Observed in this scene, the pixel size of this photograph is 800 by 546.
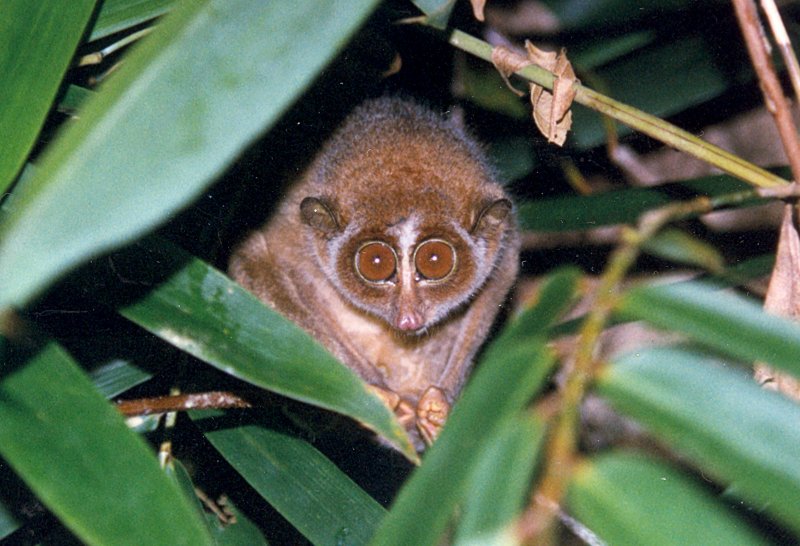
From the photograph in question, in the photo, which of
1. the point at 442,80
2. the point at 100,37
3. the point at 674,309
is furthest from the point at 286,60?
the point at 442,80

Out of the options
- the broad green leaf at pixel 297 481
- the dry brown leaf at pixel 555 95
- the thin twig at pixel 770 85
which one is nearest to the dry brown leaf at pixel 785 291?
the thin twig at pixel 770 85

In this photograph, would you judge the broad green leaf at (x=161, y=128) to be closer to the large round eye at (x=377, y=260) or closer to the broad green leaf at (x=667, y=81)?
the large round eye at (x=377, y=260)

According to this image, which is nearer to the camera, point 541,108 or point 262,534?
point 541,108

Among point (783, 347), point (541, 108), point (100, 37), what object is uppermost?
point (541, 108)

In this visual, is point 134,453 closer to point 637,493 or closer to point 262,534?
point 637,493

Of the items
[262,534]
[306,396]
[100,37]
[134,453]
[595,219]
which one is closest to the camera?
[134,453]

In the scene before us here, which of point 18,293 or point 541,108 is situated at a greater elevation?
point 541,108
